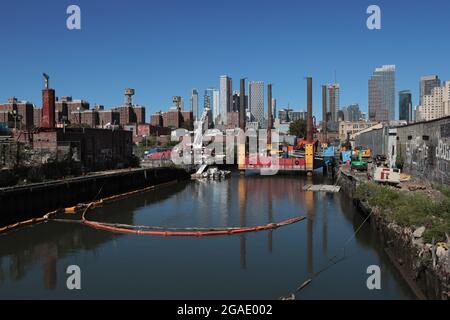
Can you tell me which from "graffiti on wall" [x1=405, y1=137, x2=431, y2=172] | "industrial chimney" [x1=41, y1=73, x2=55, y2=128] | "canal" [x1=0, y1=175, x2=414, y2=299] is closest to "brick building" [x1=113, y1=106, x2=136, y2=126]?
"industrial chimney" [x1=41, y1=73, x2=55, y2=128]

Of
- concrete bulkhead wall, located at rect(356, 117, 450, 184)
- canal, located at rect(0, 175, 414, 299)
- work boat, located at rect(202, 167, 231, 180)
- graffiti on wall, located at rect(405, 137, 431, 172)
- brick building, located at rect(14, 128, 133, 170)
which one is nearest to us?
canal, located at rect(0, 175, 414, 299)

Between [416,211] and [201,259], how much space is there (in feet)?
27.2

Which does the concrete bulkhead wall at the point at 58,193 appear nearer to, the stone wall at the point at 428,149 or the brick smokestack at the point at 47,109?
the brick smokestack at the point at 47,109

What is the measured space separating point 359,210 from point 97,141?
87.2 feet

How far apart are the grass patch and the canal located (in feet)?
5.67

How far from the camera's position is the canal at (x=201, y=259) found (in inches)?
567

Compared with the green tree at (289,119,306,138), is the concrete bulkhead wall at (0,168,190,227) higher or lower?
lower

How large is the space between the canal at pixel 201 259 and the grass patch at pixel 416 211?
1.73m

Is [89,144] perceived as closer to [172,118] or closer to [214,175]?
[214,175]

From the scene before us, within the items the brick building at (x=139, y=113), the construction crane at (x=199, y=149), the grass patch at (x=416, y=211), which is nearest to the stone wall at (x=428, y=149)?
the grass patch at (x=416, y=211)

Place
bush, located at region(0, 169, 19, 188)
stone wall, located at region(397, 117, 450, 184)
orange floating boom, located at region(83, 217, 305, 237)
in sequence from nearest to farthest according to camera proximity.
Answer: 1. orange floating boom, located at region(83, 217, 305, 237)
2. stone wall, located at region(397, 117, 450, 184)
3. bush, located at region(0, 169, 19, 188)

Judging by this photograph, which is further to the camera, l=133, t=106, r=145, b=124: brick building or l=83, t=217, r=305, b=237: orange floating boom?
l=133, t=106, r=145, b=124: brick building

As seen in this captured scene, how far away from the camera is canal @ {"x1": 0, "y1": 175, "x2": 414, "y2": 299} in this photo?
14391mm

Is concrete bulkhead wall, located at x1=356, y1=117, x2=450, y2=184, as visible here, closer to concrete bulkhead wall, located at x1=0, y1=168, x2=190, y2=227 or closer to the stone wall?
the stone wall
